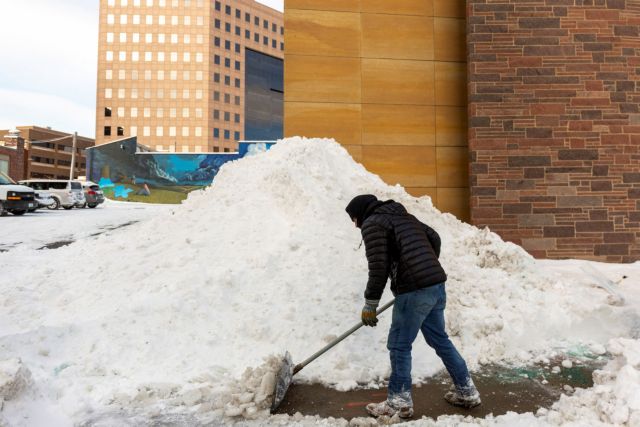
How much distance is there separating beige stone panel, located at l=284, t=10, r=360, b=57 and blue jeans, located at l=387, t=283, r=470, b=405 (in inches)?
288

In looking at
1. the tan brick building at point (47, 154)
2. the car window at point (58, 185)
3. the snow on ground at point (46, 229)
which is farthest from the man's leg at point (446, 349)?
the tan brick building at point (47, 154)

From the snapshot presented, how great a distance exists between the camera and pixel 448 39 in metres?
9.56

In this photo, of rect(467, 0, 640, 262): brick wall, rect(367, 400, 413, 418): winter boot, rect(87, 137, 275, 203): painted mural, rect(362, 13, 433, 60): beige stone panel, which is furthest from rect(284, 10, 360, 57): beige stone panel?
rect(87, 137, 275, 203): painted mural

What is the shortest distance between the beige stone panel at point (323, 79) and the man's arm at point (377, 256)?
6.50 m

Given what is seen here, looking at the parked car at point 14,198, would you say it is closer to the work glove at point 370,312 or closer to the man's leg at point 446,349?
the work glove at point 370,312

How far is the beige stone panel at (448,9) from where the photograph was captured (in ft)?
31.3

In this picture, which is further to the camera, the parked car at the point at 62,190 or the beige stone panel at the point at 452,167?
the parked car at the point at 62,190

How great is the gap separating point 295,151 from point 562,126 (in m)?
5.72

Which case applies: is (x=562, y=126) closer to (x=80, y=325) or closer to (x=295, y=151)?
(x=295, y=151)

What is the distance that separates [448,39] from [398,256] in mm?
7932

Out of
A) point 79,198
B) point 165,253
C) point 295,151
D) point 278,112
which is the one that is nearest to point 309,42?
point 295,151

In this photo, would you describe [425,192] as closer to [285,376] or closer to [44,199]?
[285,376]

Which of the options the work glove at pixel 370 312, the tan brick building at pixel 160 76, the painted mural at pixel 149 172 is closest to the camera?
the work glove at pixel 370 312

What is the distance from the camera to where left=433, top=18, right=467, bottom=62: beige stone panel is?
954 centimetres
